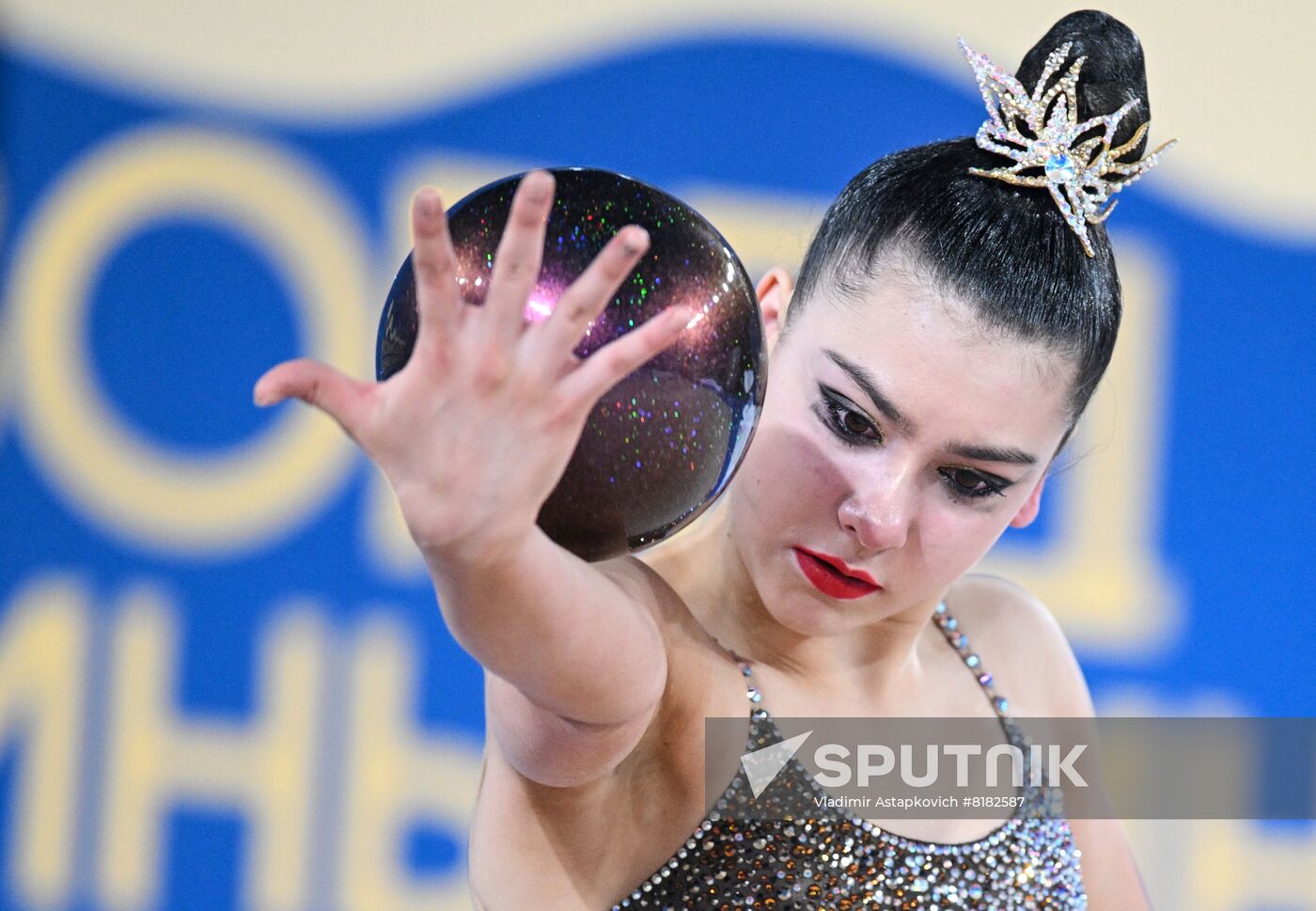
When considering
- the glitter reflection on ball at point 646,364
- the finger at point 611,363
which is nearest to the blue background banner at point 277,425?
the glitter reflection on ball at point 646,364

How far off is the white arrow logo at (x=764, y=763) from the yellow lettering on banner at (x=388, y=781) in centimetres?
104

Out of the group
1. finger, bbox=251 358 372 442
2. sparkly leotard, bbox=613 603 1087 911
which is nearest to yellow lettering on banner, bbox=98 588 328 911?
sparkly leotard, bbox=613 603 1087 911

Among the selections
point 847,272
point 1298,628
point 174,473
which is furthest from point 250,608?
point 1298,628

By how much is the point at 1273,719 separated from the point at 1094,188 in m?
1.52

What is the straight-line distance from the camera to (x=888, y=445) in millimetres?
831

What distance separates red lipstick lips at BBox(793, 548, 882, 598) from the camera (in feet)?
2.84

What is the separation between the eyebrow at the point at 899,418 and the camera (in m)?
0.83

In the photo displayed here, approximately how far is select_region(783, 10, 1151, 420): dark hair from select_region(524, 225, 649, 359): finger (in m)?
0.37

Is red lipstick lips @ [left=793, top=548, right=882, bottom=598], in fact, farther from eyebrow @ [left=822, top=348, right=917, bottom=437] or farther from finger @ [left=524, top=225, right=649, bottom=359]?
finger @ [left=524, top=225, right=649, bottom=359]

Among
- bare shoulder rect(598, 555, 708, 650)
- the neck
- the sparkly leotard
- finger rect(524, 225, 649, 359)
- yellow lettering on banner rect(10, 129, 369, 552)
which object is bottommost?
the sparkly leotard

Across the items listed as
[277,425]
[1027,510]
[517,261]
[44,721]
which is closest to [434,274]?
[517,261]

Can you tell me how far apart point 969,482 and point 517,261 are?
0.43m

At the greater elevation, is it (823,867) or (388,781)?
(388,781)

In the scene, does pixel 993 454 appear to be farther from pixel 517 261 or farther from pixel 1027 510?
pixel 517 261
